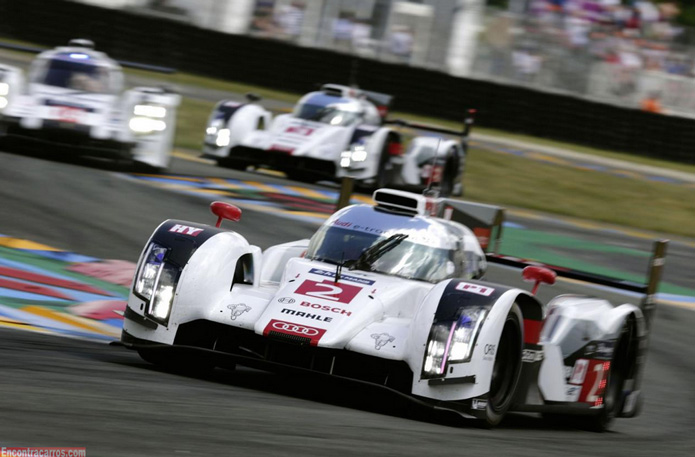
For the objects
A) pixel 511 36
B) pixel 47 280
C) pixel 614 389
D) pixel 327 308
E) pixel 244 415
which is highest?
pixel 511 36

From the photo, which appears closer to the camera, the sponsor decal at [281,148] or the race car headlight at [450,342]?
the race car headlight at [450,342]

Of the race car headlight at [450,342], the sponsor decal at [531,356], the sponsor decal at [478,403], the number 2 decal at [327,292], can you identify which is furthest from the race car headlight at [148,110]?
the sponsor decal at [478,403]

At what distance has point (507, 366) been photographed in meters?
6.23

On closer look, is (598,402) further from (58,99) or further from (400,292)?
(58,99)

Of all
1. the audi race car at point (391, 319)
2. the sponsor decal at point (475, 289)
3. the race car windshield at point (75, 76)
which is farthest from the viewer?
the race car windshield at point (75, 76)

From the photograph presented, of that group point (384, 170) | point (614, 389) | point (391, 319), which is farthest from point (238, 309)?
point (384, 170)

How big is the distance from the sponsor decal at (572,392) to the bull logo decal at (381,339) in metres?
1.35

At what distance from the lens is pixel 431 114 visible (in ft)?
83.5

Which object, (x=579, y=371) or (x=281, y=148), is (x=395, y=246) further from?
(x=281, y=148)

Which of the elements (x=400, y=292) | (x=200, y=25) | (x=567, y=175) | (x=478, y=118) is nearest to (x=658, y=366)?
(x=400, y=292)

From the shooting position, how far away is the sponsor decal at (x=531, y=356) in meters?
6.36

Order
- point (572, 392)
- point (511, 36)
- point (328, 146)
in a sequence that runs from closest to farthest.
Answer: point (572, 392) < point (328, 146) < point (511, 36)

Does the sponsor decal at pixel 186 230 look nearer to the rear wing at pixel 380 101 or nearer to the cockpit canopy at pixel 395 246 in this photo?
the cockpit canopy at pixel 395 246

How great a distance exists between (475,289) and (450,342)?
0.38 m
